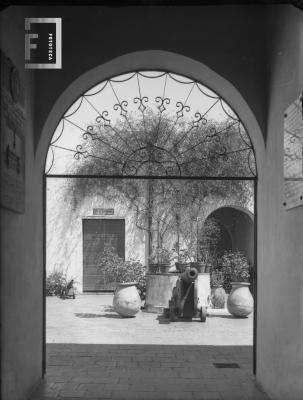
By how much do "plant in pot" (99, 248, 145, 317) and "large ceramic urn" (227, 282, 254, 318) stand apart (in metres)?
2.05

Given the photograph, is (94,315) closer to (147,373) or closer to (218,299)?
(218,299)

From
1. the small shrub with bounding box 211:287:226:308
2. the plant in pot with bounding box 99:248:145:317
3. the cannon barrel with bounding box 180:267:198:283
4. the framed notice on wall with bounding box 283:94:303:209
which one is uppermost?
the framed notice on wall with bounding box 283:94:303:209

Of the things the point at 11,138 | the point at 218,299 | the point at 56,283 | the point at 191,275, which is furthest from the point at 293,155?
the point at 56,283

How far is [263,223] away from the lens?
20.0 feet

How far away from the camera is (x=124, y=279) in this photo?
14.1m

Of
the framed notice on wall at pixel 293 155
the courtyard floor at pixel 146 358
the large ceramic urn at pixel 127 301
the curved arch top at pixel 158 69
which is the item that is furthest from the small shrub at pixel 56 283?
the framed notice on wall at pixel 293 155

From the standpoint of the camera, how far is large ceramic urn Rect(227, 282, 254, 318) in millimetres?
12109

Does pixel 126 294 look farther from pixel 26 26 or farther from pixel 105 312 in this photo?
pixel 26 26

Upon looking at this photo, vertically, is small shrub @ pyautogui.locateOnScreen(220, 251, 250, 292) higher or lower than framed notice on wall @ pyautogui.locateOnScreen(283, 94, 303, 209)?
lower

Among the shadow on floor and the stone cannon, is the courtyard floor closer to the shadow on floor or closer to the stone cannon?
the shadow on floor

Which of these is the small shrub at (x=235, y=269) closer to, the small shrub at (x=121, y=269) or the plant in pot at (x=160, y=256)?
the plant in pot at (x=160, y=256)

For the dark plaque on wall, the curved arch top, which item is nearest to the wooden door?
the curved arch top

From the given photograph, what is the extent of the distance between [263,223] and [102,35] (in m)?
2.63

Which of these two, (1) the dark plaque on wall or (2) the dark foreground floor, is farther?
(2) the dark foreground floor
